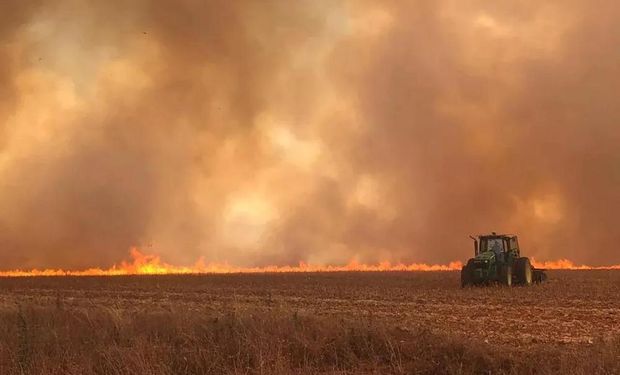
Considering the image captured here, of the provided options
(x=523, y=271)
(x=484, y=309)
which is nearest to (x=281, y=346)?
(x=484, y=309)

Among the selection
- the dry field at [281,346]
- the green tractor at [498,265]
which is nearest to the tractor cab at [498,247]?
the green tractor at [498,265]

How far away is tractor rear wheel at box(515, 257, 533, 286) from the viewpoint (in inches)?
1220

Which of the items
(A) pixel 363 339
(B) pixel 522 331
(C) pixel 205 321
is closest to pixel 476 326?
(B) pixel 522 331

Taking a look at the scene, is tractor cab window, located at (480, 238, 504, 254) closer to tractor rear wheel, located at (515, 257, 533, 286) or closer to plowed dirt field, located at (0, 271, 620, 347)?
tractor rear wheel, located at (515, 257, 533, 286)

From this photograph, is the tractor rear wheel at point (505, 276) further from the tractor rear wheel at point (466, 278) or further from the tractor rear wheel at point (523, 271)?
the tractor rear wheel at point (466, 278)

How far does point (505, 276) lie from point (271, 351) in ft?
74.5

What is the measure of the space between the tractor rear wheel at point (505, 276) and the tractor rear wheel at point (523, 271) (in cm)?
96

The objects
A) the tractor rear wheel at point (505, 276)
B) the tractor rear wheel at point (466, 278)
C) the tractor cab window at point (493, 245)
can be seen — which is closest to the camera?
the tractor rear wheel at point (505, 276)

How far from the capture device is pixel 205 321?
507 inches

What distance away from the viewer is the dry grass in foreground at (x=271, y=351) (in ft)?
30.1

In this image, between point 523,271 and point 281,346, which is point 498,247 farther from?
point 281,346

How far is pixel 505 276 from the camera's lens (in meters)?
30.1

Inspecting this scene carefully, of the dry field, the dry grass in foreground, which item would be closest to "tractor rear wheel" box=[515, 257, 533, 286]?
the dry field

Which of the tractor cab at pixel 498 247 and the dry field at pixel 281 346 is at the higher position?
the tractor cab at pixel 498 247
